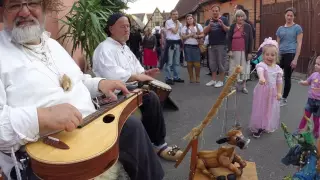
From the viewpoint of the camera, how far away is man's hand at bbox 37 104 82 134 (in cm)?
156

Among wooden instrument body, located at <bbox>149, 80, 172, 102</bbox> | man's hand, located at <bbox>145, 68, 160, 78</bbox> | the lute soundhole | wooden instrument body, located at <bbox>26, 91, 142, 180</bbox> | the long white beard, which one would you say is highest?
the long white beard

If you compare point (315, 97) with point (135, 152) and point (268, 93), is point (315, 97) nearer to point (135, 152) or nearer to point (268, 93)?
point (268, 93)

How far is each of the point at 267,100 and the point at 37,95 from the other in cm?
A: 298

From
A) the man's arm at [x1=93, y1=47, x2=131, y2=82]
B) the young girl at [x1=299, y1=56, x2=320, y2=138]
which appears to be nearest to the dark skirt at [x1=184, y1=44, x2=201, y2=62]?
the young girl at [x1=299, y1=56, x2=320, y2=138]

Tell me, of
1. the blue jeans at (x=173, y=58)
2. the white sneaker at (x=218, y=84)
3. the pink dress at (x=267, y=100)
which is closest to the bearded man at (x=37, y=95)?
the pink dress at (x=267, y=100)

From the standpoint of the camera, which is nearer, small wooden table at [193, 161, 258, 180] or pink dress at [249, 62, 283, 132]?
small wooden table at [193, 161, 258, 180]

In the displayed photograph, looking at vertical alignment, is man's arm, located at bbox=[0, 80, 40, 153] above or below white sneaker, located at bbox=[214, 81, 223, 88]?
above

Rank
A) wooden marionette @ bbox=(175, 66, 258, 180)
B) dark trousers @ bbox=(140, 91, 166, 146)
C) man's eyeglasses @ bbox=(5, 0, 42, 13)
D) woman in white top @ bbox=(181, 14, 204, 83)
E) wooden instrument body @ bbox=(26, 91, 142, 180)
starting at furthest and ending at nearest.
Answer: woman in white top @ bbox=(181, 14, 204, 83), dark trousers @ bbox=(140, 91, 166, 146), wooden marionette @ bbox=(175, 66, 258, 180), man's eyeglasses @ bbox=(5, 0, 42, 13), wooden instrument body @ bbox=(26, 91, 142, 180)

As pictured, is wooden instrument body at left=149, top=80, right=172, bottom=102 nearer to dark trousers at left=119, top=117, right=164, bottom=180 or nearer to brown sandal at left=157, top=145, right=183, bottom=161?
brown sandal at left=157, top=145, right=183, bottom=161

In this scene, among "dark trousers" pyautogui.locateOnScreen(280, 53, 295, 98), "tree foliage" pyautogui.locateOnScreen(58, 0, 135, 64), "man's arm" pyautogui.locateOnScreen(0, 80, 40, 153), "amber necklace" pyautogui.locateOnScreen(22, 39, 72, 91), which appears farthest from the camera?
"dark trousers" pyautogui.locateOnScreen(280, 53, 295, 98)

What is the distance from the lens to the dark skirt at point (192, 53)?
24.6 ft

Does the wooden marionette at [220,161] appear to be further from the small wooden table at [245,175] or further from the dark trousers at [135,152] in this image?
the dark trousers at [135,152]

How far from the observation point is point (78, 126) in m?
1.71

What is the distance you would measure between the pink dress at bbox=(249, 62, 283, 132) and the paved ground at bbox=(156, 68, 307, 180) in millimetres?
173
